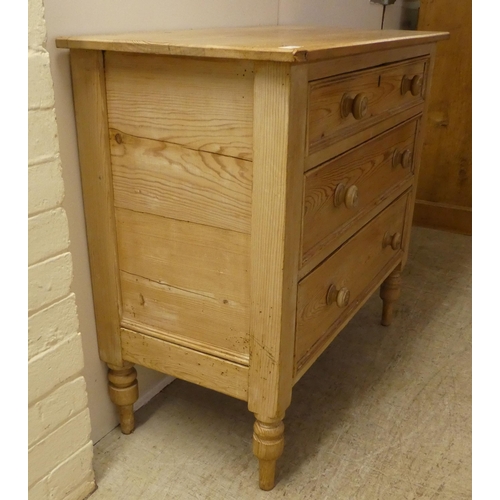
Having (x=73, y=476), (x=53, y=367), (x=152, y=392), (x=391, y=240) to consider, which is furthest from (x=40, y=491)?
(x=391, y=240)

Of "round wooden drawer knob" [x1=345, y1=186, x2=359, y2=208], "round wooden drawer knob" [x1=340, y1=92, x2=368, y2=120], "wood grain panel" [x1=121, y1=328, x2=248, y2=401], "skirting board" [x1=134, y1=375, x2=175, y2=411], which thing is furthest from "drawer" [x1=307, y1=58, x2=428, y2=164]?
"skirting board" [x1=134, y1=375, x2=175, y2=411]

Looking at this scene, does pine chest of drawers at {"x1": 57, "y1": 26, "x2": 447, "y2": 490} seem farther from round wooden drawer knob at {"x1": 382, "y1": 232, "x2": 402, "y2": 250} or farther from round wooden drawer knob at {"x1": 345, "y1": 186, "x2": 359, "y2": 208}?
round wooden drawer knob at {"x1": 382, "y1": 232, "x2": 402, "y2": 250}

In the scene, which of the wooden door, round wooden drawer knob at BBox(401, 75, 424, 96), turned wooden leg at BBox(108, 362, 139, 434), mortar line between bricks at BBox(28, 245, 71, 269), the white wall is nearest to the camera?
mortar line between bricks at BBox(28, 245, 71, 269)

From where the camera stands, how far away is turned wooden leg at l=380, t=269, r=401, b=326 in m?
1.79

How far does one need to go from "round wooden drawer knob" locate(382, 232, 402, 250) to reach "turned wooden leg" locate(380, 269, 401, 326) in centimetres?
16

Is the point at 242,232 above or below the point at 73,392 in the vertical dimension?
above

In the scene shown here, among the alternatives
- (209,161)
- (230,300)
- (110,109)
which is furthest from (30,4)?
(230,300)

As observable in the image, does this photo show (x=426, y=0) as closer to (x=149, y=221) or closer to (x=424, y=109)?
(x=424, y=109)

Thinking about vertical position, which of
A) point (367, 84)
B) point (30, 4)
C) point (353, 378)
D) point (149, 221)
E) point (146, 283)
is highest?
point (30, 4)

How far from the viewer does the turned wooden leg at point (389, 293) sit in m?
1.79

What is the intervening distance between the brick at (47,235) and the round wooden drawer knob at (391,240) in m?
A: 0.89

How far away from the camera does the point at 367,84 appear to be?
46.3 inches

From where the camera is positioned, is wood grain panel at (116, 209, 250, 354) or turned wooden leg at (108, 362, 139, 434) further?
turned wooden leg at (108, 362, 139, 434)

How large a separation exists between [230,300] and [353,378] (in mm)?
676
